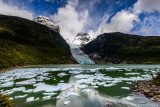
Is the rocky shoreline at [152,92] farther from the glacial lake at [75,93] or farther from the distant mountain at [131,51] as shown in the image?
the distant mountain at [131,51]

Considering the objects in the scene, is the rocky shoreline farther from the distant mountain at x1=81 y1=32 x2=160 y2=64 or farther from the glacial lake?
the distant mountain at x1=81 y1=32 x2=160 y2=64

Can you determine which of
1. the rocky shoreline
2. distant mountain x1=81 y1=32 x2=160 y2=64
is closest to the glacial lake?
the rocky shoreline

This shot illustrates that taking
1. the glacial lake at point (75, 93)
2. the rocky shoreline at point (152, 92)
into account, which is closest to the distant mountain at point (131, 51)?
the rocky shoreline at point (152, 92)

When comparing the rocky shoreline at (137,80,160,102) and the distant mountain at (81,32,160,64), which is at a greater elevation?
the distant mountain at (81,32,160,64)

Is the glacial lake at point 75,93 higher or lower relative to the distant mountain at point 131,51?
lower

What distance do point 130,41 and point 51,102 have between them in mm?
202621

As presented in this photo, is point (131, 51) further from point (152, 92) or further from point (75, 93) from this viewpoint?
point (75, 93)

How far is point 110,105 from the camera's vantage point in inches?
357

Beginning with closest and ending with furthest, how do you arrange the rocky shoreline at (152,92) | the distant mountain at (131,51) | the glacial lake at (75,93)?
the glacial lake at (75,93)
the rocky shoreline at (152,92)
the distant mountain at (131,51)

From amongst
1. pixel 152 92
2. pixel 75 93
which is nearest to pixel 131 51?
pixel 152 92

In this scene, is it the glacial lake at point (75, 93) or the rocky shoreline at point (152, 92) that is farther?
the rocky shoreline at point (152, 92)

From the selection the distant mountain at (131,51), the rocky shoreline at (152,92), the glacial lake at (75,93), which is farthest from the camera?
the distant mountain at (131,51)

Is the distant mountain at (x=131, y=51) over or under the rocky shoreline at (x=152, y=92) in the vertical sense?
over

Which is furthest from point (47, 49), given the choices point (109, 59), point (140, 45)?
point (140, 45)
